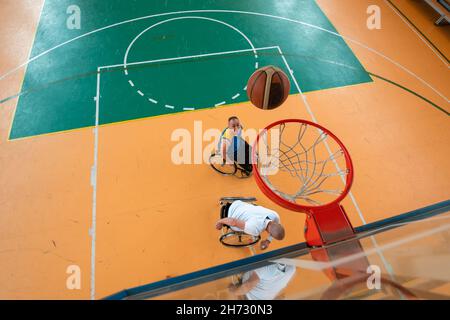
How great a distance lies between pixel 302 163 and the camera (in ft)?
17.1

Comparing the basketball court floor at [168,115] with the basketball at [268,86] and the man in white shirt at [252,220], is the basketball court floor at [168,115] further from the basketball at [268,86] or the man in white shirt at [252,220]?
the basketball at [268,86]

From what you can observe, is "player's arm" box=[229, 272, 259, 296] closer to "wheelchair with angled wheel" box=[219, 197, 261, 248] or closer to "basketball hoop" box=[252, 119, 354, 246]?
"wheelchair with angled wheel" box=[219, 197, 261, 248]

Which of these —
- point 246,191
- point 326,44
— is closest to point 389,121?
point 326,44

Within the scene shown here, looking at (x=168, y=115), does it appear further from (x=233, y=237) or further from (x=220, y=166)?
(x=233, y=237)

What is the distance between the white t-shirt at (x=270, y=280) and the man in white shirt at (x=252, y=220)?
0.60 meters

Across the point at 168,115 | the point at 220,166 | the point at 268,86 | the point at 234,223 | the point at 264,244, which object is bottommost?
the point at 264,244

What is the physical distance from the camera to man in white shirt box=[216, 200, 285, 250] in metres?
3.65

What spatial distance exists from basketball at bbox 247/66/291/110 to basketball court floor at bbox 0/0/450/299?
1.06 meters

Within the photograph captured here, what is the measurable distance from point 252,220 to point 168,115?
2.73m

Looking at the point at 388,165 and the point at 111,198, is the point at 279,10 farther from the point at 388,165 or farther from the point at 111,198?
the point at 111,198

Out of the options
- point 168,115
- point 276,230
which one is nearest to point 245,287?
point 276,230

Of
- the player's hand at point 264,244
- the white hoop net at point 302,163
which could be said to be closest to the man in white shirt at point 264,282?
the player's hand at point 264,244

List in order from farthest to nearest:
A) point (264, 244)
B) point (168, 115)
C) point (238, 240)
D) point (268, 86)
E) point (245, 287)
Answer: point (168, 115)
point (268, 86)
point (238, 240)
point (264, 244)
point (245, 287)

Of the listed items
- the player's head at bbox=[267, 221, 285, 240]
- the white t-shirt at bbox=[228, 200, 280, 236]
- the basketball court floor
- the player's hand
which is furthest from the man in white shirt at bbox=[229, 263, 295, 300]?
the basketball court floor
